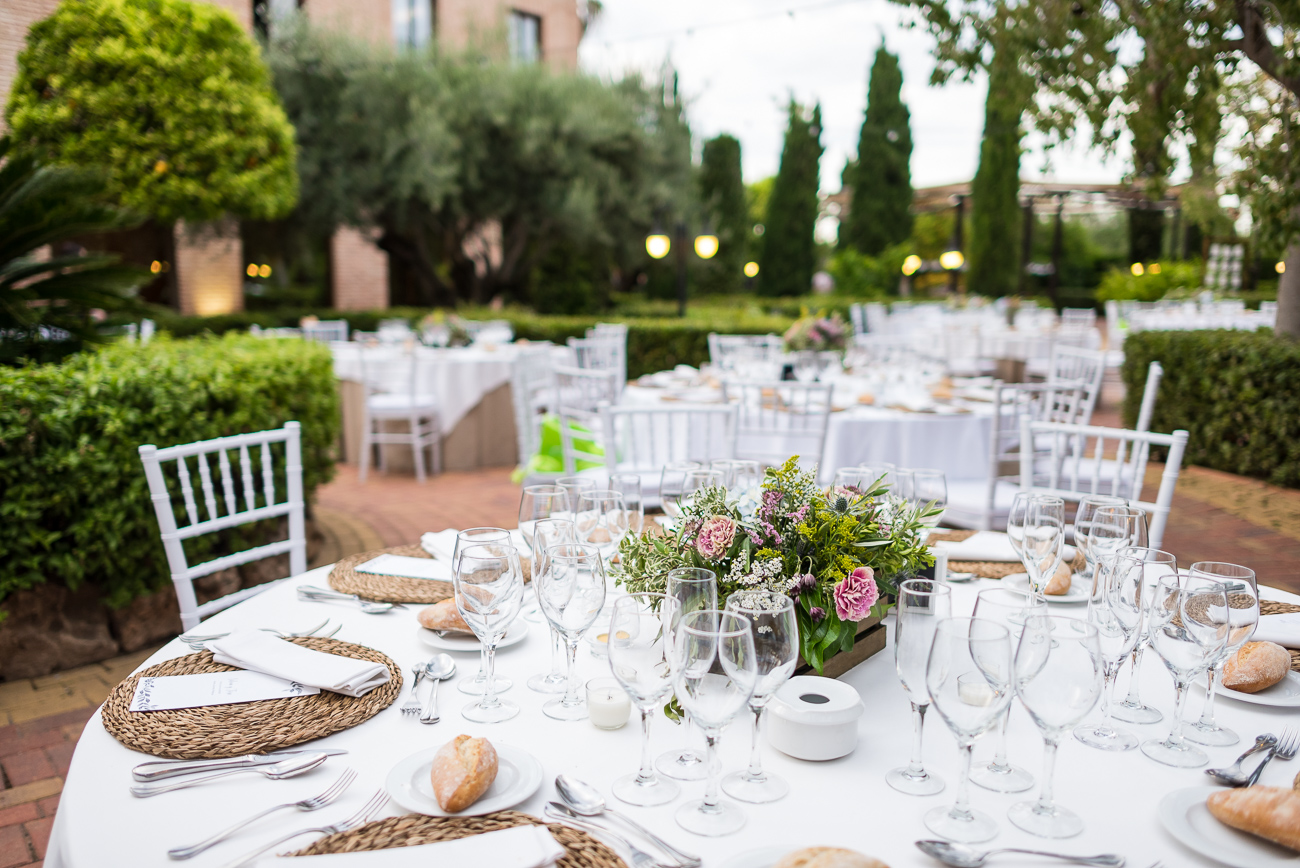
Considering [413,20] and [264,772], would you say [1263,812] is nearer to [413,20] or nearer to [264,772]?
[264,772]

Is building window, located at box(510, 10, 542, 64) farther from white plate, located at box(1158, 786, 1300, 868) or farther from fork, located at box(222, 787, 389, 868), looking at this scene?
white plate, located at box(1158, 786, 1300, 868)

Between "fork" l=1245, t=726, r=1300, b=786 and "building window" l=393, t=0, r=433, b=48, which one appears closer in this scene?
"fork" l=1245, t=726, r=1300, b=786

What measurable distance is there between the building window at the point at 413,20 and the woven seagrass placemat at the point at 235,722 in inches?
627

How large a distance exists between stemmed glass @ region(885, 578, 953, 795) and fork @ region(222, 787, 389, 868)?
2.15 ft

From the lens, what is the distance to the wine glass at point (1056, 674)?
1.00 meters

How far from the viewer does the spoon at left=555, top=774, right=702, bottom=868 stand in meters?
0.99

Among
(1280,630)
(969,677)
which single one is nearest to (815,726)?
(969,677)

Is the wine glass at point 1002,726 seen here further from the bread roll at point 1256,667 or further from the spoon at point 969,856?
the bread roll at point 1256,667

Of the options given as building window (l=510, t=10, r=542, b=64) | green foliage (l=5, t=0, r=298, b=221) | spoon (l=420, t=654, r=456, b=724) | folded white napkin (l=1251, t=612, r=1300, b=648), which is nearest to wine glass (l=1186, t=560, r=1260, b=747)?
folded white napkin (l=1251, t=612, r=1300, b=648)

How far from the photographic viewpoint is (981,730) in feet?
3.34

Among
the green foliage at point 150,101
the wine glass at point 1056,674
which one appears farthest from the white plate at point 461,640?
the green foliage at point 150,101

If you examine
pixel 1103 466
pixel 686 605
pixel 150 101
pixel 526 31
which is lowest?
pixel 1103 466

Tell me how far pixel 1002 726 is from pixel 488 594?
767mm

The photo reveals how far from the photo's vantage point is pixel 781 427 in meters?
4.67
